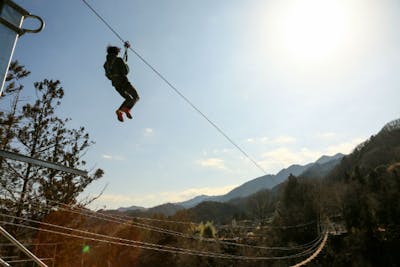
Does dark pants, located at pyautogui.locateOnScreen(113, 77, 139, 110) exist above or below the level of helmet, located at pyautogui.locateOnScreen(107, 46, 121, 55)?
below

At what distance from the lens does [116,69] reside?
16.0 ft

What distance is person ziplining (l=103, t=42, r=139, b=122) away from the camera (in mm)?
4824

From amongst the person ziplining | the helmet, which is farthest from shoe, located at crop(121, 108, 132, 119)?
the helmet

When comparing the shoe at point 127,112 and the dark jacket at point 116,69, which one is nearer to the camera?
the dark jacket at point 116,69

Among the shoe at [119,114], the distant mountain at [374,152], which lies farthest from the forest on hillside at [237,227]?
the distant mountain at [374,152]

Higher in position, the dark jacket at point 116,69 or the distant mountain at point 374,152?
the distant mountain at point 374,152

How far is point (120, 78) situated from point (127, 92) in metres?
0.27

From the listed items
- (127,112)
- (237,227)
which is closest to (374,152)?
(237,227)

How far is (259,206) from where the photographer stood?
44.2 m

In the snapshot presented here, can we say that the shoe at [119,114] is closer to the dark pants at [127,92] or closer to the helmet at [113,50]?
the dark pants at [127,92]

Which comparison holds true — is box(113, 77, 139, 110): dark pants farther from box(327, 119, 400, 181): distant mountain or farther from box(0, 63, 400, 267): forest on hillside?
box(327, 119, 400, 181): distant mountain

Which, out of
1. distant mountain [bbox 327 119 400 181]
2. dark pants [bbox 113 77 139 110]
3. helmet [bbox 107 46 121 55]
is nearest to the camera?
helmet [bbox 107 46 121 55]

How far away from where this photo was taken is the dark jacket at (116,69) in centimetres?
483

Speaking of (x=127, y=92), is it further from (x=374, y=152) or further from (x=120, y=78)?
(x=374, y=152)
